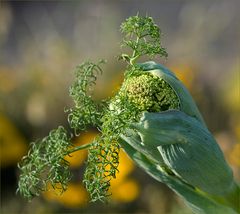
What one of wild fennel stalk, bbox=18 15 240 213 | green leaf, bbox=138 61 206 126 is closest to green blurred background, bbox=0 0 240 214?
wild fennel stalk, bbox=18 15 240 213

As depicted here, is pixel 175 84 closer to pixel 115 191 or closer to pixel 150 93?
pixel 150 93

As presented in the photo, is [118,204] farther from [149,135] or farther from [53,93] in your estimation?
[149,135]

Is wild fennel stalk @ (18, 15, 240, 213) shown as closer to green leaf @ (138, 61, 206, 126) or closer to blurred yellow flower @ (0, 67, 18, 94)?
green leaf @ (138, 61, 206, 126)

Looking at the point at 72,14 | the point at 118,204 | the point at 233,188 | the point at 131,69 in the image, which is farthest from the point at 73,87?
the point at 72,14

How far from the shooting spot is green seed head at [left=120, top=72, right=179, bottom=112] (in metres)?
1.12

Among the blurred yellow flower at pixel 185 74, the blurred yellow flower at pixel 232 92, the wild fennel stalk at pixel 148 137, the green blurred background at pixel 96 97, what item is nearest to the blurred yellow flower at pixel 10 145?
the green blurred background at pixel 96 97

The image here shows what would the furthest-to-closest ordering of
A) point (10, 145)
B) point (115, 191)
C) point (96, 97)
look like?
point (10, 145) < point (96, 97) < point (115, 191)

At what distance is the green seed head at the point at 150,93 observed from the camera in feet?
3.68

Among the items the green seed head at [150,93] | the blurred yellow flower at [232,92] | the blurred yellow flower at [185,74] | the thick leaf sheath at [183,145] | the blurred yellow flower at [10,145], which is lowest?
the thick leaf sheath at [183,145]

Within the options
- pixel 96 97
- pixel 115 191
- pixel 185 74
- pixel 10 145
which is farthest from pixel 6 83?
pixel 115 191

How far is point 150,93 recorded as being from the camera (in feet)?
3.65

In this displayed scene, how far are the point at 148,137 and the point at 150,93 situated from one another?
0.08m

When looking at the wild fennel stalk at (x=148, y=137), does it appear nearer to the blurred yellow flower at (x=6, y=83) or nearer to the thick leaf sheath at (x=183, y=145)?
the thick leaf sheath at (x=183, y=145)

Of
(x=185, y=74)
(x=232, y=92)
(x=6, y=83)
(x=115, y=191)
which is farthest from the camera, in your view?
(x=6, y=83)
